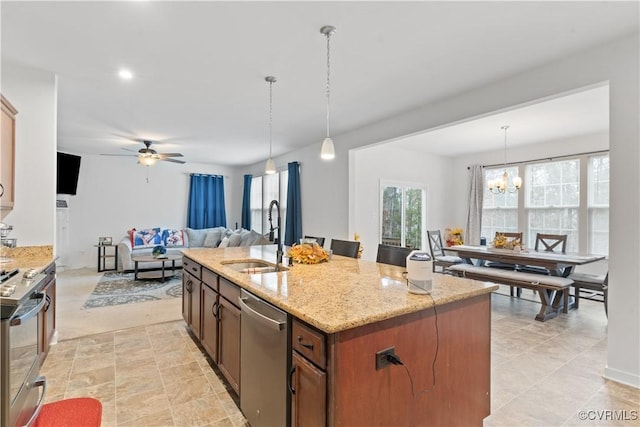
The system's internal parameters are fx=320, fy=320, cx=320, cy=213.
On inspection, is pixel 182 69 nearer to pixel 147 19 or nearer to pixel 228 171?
pixel 147 19

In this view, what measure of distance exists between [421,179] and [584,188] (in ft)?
9.22

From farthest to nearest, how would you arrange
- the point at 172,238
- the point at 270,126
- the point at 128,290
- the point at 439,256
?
the point at 172,238 < the point at 439,256 < the point at 128,290 < the point at 270,126

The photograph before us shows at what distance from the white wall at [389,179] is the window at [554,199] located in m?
1.63

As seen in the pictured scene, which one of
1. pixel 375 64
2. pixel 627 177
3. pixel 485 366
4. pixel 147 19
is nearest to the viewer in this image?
pixel 485 366

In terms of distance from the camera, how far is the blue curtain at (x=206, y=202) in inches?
327

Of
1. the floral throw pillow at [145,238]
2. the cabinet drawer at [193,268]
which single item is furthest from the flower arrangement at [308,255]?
the floral throw pillow at [145,238]

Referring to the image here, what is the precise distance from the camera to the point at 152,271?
629 cm

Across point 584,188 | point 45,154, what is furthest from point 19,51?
point 584,188

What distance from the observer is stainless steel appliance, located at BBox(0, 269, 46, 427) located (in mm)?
1436

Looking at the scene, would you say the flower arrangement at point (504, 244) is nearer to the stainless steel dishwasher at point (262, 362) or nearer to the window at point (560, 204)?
the window at point (560, 204)

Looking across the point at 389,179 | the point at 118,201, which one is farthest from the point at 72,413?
the point at 118,201

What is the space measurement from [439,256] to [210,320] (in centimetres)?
489

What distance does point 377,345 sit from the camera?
4.43 ft

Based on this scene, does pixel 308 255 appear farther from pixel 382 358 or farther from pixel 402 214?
pixel 402 214
